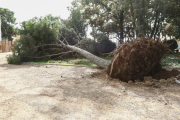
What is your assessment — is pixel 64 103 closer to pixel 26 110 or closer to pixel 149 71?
pixel 26 110

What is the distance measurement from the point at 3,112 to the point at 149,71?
412 cm

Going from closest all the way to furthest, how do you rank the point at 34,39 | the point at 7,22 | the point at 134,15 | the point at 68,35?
the point at 34,39 → the point at 134,15 → the point at 68,35 → the point at 7,22

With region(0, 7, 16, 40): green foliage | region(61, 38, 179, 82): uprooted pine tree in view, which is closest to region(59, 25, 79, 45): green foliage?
region(61, 38, 179, 82): uprooted pine tree

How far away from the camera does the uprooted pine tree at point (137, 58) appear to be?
4.14 meters

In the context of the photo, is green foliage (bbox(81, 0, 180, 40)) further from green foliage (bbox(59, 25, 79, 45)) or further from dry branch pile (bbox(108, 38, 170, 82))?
dry branch pile (bbox(108, 38, 170, 82))

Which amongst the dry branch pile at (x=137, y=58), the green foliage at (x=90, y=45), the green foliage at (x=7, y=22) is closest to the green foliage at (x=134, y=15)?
the green foliage at (x=90, y=45)

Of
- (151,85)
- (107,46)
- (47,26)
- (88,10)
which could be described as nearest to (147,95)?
(151,85)

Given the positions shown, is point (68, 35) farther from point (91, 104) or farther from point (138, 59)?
point (91, 104)

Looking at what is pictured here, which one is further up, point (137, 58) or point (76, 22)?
point (76, 22)

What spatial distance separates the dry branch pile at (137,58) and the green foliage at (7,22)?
126ft

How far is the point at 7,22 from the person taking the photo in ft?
120

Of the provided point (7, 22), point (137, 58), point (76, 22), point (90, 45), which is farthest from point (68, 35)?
point (7, 22)

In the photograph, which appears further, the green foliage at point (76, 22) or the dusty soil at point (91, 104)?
the green foliage at point (76, 22)

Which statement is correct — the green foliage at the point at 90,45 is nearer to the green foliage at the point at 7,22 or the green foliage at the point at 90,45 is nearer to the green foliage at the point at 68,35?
the green foliage at the point at 68,35
